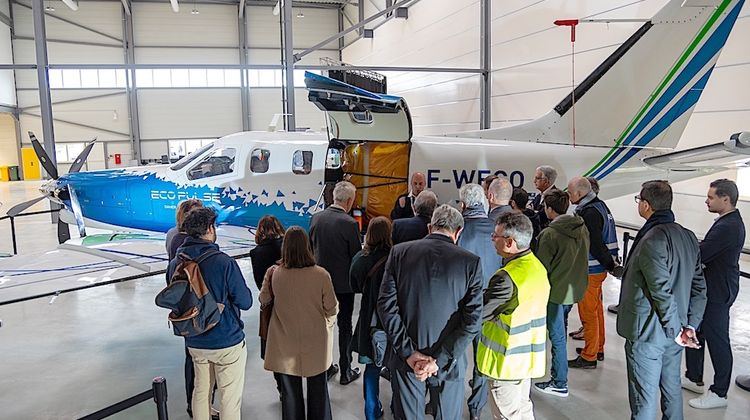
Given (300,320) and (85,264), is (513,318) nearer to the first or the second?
(300,320)

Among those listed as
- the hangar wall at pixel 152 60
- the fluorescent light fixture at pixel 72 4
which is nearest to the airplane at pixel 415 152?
the fluorescent light fixture at pixel 72 4

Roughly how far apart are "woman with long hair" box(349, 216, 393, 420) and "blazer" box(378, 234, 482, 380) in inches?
15.3

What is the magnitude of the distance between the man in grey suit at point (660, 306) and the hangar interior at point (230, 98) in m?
0.88

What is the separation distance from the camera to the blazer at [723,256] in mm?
4219

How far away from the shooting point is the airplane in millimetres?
6738

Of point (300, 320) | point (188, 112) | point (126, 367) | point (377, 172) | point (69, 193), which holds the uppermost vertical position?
point (188, 112)

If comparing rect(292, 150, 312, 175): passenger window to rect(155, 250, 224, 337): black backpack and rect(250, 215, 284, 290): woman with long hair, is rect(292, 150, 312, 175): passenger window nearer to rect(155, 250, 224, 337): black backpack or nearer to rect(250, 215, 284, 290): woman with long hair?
rect(250, 215, 284, 290): woman with long hair

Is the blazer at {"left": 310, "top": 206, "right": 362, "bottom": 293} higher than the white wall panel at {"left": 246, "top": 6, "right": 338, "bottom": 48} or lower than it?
lower

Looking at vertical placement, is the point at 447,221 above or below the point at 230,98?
below

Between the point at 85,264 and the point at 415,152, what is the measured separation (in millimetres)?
4789

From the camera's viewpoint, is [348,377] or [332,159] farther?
[332,159]

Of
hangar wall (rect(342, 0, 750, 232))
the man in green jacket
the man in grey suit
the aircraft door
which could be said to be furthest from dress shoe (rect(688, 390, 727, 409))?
hangar wall (rect(342, 0, 750, 232))

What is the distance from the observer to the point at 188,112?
1245 inches

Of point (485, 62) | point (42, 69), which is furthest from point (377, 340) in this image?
point (485, 62)
